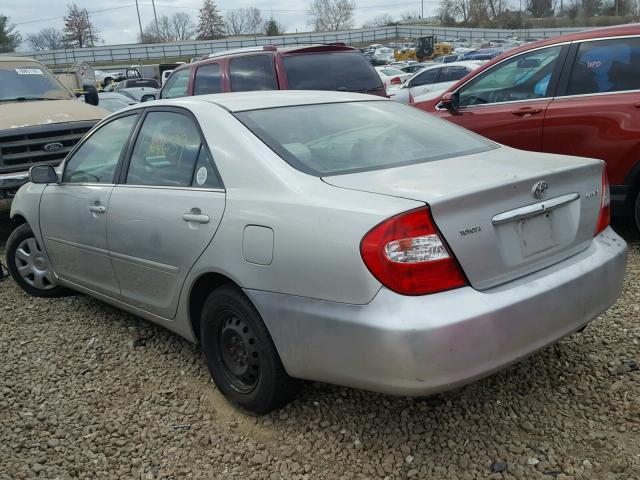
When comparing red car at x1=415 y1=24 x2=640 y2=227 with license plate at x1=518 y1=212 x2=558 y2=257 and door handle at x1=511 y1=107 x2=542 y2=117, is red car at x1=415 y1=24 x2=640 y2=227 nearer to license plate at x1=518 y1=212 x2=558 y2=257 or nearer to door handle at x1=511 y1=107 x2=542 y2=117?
door handle at x1=511 y1=107 x2=542 y2=117

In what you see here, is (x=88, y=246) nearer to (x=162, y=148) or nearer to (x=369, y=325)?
(x=162, y=148)

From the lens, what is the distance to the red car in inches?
187

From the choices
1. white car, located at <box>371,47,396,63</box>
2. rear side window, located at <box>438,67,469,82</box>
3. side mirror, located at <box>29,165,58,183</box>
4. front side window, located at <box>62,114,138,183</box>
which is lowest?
white car, located at <box>371,47,396,63</box>

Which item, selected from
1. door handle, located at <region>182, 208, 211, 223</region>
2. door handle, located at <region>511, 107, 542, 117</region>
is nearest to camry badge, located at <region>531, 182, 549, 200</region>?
door handle, located at <region>182, 208, 211, 223</region>

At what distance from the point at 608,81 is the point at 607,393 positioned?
2953 millimetres

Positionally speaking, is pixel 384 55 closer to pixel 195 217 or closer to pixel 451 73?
pixel 451 73

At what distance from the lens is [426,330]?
2.18 metres

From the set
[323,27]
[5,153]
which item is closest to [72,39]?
[323,27]

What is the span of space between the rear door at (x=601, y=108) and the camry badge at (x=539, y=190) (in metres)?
2.57

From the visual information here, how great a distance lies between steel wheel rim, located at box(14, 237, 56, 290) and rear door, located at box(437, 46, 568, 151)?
3.92 metres

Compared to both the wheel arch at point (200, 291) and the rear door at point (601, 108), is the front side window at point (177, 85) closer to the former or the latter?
the rear door at point (601, 108)

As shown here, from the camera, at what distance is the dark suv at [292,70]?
705cm

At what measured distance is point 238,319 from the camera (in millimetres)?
2898

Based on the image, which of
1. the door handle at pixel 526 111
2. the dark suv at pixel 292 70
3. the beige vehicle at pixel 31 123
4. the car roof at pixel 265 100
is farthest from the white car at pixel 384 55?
the car roof at pixel 265 100
